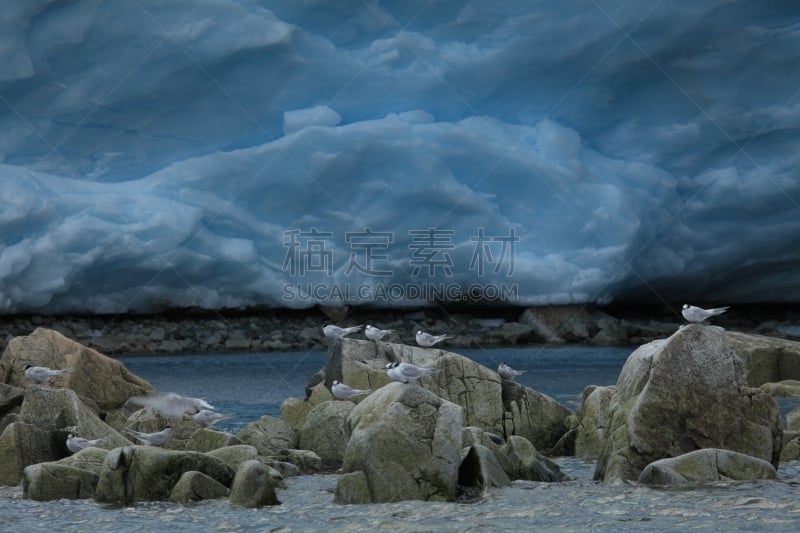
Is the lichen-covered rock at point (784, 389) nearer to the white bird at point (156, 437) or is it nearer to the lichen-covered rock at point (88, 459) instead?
the white bird at point (156, 437)

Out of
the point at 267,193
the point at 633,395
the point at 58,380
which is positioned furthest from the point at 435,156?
the point at 633,395

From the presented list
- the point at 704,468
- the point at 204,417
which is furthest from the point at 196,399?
the point at 704,468

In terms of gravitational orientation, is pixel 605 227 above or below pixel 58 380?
above

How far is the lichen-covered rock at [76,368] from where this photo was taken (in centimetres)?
1878

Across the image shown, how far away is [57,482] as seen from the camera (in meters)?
12.1

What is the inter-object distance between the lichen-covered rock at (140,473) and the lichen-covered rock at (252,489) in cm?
73

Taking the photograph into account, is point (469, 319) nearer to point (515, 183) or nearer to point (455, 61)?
point (515, 183)

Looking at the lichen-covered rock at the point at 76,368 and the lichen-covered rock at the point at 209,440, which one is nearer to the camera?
the lichen-covered rock at the point at 209,440

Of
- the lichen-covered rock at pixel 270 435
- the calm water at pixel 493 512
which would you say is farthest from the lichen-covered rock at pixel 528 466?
the lichen-covered rock at pixel 270 435

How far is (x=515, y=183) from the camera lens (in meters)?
37.4

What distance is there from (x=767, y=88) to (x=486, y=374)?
73.3 ft

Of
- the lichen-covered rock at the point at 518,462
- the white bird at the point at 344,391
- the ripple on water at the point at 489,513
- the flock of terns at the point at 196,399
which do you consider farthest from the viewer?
the white bird at the point at 344,391

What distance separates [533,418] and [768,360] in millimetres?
11061

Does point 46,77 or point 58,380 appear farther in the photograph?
point 46,77
